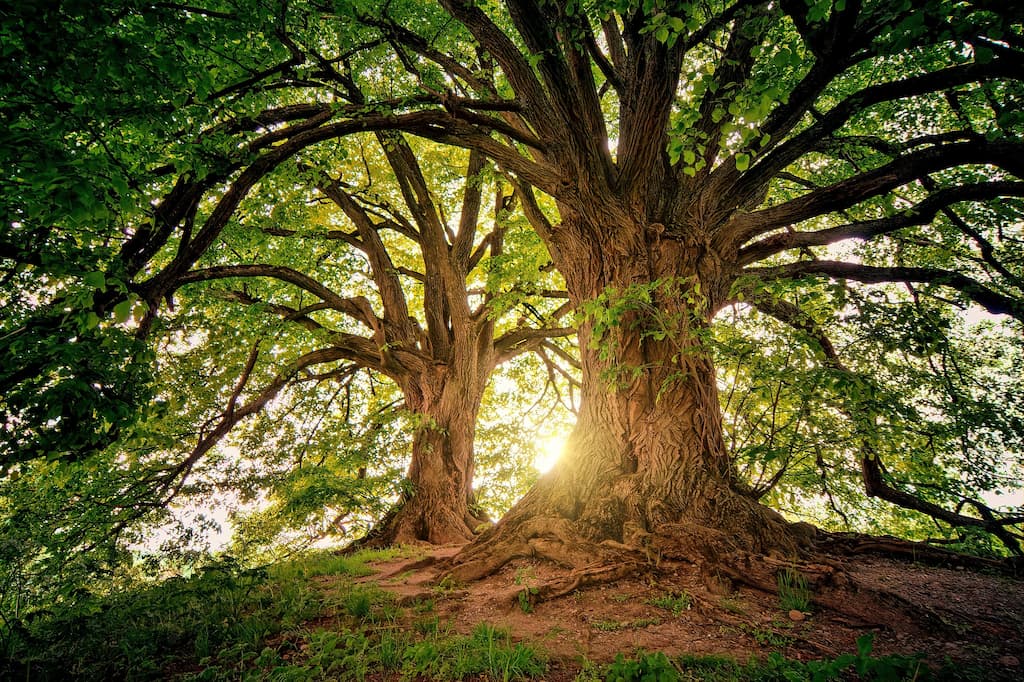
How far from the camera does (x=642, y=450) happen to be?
441cm

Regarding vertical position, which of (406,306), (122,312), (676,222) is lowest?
(122,312)

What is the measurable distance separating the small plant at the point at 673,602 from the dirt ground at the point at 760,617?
12 mm

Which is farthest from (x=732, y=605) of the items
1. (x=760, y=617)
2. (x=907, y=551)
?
(x=907, y=551)

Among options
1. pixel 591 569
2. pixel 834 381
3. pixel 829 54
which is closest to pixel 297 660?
pixel 591 569

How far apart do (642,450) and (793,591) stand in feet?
5.31

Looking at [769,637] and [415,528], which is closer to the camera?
[769,637]

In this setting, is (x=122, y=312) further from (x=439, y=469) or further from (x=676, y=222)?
(x=439, y=469)

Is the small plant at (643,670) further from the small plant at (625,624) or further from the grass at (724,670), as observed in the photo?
the small plant at (625,624)

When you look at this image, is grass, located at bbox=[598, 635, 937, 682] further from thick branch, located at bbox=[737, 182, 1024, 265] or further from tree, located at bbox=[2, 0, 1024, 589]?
thick branch, located at bbox=[737, 182, 1024, 265]

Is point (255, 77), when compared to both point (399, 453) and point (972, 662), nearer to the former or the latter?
point (399, 453)

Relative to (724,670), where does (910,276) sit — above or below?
above

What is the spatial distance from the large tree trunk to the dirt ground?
0.36 meters

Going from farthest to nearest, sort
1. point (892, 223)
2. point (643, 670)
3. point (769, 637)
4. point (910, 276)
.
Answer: point (910, 276)
point (892, 223)
point (769, 637)
point (643, 670)

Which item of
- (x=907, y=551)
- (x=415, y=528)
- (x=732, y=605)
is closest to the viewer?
(x=732, y=605)
